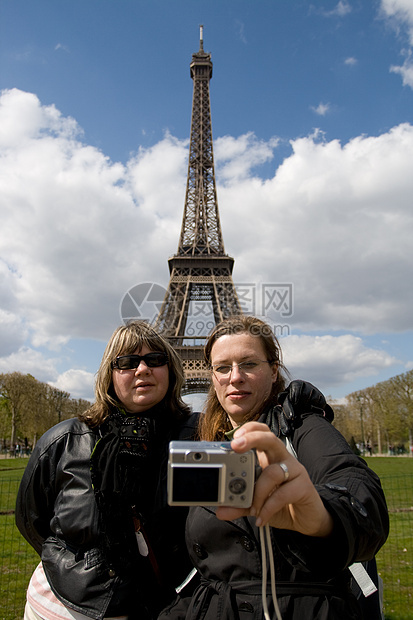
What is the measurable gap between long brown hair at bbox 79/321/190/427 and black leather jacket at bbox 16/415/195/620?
0.14 metres

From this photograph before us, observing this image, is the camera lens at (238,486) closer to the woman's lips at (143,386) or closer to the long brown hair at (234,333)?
the long brown hair at (234,333)

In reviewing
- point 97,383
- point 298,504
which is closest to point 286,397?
point 298,504

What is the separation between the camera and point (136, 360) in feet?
8.22

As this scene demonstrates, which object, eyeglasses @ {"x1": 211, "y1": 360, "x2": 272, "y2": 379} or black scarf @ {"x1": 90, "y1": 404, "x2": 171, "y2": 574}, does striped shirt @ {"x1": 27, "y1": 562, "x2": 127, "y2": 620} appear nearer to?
black scarf @ {"x1": 90, "y1": 404, "x2": 171, "y2": 574}

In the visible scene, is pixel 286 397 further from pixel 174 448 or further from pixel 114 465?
pixel 114 465

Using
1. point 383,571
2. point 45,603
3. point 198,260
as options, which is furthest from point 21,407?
point 45,603

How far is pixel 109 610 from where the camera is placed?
2078 mm

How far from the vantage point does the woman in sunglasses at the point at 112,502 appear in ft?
7.04

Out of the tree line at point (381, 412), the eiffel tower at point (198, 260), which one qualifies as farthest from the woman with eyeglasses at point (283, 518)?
the tree line at point (381, 412)

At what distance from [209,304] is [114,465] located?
121 ft

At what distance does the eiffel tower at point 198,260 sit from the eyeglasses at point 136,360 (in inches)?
1091

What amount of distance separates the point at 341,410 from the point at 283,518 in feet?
165

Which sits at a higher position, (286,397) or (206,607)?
(286,397)

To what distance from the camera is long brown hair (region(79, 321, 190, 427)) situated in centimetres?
255
